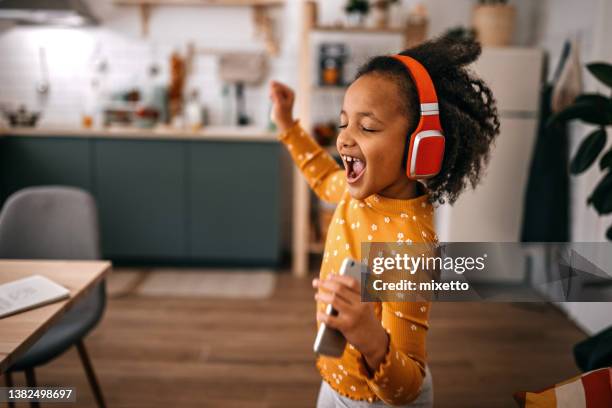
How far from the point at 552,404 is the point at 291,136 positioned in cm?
73

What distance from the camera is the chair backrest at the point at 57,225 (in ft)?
5.98

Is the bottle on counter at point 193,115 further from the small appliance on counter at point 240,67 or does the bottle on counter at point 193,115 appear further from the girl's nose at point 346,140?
the girl's nose at point 346,140

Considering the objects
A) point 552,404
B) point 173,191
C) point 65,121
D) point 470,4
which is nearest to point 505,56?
point 470,4

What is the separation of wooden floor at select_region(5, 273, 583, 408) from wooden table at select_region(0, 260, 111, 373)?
0.84 metres

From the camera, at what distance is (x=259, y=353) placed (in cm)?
245

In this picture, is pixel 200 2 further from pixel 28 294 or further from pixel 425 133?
pixel 425 133

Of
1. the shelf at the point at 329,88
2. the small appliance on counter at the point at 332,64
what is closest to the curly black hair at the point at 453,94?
the shelf at the point at 329,88

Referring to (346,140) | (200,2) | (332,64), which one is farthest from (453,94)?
(200,2)

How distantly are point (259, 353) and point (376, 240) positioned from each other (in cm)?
175

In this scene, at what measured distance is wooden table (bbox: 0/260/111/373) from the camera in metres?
0.96

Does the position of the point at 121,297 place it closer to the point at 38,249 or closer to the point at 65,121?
the point at 38,249

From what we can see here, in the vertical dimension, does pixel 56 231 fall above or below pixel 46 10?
below

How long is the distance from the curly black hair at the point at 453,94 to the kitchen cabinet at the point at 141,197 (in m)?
2.81

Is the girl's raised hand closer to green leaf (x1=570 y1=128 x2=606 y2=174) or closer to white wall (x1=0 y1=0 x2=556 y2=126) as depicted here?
green leaf (x1=570 y1=128 x2=606 y2=174)
